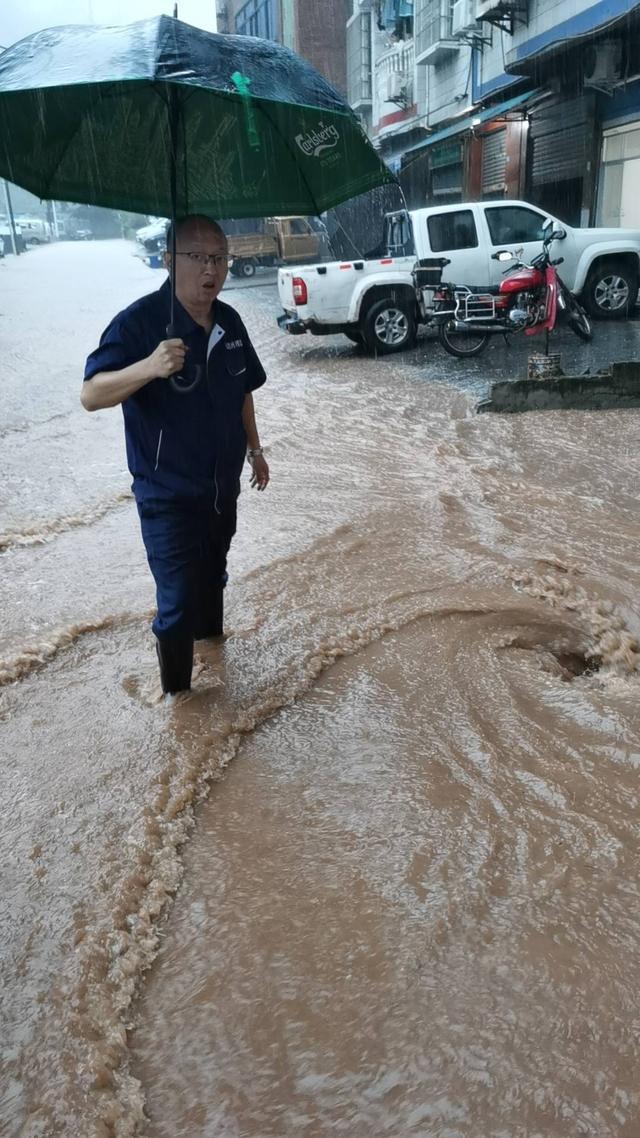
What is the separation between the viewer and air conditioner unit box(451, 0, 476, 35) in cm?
2166

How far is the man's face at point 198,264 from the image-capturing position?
3.06 m

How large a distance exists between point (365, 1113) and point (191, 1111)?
407 mm

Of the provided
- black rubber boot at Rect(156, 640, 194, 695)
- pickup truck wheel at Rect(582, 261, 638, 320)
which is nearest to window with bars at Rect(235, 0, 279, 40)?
pickup truck wheel at Rect(582, 261, 638, 320)

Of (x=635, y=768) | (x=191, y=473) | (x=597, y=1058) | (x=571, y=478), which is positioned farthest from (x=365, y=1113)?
(x=571, y=478)

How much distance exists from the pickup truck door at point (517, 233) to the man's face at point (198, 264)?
10583mm

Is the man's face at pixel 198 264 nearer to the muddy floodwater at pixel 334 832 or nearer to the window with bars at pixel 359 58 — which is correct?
the muddy floodwater at pixel 334 832

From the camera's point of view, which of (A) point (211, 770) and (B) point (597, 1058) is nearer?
(B) point (597, 1058)

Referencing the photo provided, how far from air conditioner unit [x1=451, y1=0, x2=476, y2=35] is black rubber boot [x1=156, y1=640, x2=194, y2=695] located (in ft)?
73.6

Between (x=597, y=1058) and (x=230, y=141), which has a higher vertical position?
(x=230, y=141)

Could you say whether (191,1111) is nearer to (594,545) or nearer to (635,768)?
(635,768)

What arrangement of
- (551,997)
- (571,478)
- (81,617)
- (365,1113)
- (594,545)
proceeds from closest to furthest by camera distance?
(365,1113) → (551,997) → (81,617) → (594,545) → (571,478)

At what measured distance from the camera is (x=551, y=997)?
7.72 feet

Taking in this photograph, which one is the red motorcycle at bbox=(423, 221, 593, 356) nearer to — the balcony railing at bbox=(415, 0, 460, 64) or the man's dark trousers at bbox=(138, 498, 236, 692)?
the man's dark trousers at bbox=(138, 498, 236, 692)

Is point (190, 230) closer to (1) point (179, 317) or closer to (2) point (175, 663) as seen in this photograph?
(1) point (179, 317)
